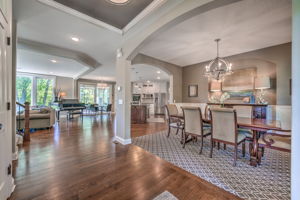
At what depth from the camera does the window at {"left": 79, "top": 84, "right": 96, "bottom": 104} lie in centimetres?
937

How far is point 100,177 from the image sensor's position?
1759 millimetres

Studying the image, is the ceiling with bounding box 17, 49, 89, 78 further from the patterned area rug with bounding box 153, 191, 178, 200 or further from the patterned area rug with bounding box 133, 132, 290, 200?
the patterned area rug with bounding box 153, 191, 178, 200

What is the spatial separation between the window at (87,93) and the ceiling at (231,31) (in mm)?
7082

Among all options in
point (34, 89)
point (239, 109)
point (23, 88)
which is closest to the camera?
point (239, 109)

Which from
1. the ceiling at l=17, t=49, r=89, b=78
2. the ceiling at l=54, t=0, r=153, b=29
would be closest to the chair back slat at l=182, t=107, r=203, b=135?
the ceiling at l=54, t=0, r=153, b=29

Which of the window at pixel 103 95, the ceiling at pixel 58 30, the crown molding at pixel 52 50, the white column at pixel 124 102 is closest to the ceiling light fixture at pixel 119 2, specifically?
the ceiling at pixel 58 30

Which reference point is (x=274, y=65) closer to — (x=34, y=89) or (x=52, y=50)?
(x=52, y=50)

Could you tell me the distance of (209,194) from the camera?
1457 millimetres

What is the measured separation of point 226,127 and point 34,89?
9.73 m

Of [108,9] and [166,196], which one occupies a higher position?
[108,9]

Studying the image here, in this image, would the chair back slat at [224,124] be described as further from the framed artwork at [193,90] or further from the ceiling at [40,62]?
the ceiling at [40,62]

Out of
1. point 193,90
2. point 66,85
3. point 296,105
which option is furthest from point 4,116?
point 66,85

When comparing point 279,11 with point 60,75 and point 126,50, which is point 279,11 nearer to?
point 126,50

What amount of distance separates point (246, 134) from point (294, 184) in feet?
5.67
